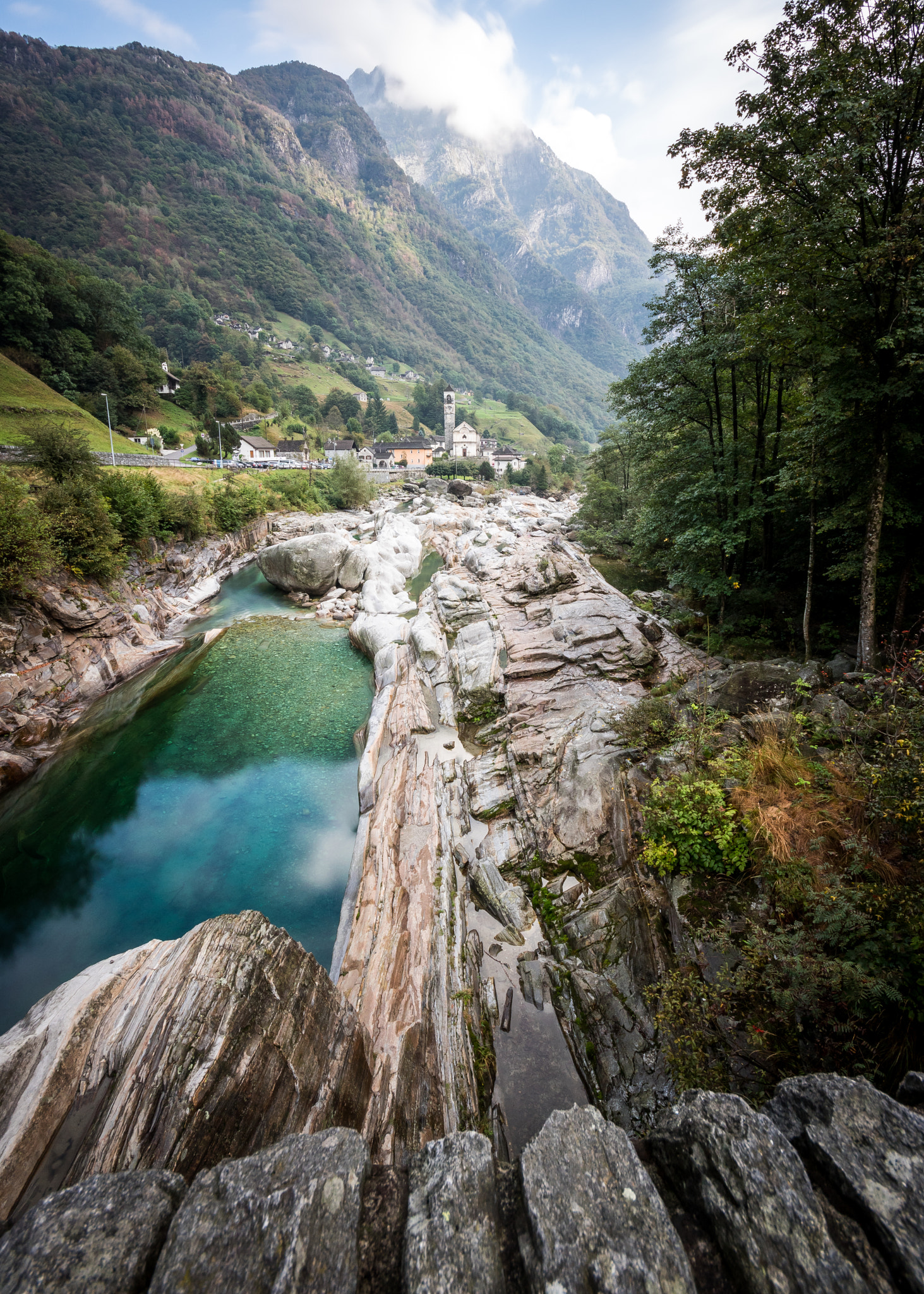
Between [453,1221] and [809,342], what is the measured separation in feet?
46.3

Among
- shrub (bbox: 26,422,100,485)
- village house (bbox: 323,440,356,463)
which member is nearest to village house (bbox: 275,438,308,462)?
village house (bbox: 323,440,356,463)

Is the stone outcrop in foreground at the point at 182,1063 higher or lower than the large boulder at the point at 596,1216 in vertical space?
lower

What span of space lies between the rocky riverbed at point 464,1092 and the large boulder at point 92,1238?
15 millimetres

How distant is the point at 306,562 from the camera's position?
30.1 meters

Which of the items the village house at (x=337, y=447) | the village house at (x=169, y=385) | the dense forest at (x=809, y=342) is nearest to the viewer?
the dense forest at (x=809, y=342)

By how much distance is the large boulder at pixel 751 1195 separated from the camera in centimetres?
232

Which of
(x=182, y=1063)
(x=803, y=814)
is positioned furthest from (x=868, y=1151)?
(x=182, y=1063)

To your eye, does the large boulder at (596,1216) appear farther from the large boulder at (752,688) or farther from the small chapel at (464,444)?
the small chapel at (464,444)

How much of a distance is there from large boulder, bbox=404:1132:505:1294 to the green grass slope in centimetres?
3846

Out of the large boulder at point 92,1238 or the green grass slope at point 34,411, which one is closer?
the large boulder at point 92,1238

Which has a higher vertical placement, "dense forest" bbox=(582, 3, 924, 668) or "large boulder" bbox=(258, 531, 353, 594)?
"dense forest" bbox=(582, 3, 924, 668)

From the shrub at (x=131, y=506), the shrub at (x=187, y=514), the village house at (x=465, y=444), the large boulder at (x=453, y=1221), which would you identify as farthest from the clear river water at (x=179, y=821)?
the village house at (x=465, y=444)

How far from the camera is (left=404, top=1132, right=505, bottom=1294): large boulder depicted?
96.9 inches

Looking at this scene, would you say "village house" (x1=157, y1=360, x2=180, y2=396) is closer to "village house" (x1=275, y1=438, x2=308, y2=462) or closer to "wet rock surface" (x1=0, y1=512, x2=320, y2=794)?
"village house" (x1=275, y1=438, x2=308, y2=462)
